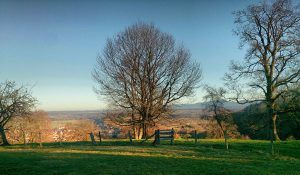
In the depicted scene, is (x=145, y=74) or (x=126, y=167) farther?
(x=145, y=74)

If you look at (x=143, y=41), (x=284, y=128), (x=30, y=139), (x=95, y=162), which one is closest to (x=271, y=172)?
(x=95, y=162)

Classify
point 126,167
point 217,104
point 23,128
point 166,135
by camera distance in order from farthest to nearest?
point 23,128 → point 217,104 → point 166,135 → point 126,167

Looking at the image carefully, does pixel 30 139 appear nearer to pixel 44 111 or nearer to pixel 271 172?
pixel 44 111

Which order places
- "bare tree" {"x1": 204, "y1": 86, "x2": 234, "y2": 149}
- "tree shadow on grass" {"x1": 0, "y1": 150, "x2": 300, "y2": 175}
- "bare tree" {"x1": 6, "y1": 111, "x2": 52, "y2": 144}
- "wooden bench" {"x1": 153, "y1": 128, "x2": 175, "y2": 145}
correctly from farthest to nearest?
"bare tree" {"x1": 6, "y1": 111, "x2": 52, "y2": 144} → "bare tree" {"x1": 204, "y1": 86, "x2": 234, "y2": 149} → "wooden bench" {"x1": 153, "y1": 128, "x2": 175, "y2": 145} → "tree shadow on grass" {"x1": 0, "y1": 150, "x2": 300, "y2": 175}

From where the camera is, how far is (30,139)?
155 ft

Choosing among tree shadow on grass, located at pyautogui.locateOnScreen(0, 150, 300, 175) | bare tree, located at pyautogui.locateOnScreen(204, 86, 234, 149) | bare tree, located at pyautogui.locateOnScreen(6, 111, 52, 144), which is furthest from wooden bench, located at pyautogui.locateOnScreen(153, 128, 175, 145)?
bare tree, located at pyautogui.locateOnScreen(6, 111, 52, 144)

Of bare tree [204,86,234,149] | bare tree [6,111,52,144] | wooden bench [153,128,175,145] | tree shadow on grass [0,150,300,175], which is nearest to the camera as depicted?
tree shadow on grass [0,150,300,175]

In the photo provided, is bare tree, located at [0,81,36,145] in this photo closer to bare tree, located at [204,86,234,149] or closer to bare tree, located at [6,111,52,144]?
bare tree, located at [6,111,52,144]

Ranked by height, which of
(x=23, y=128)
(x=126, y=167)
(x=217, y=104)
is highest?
(x=217, y=104)

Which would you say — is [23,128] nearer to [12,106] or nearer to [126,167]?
[12,106]

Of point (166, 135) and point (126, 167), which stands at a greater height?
point (166, 135)

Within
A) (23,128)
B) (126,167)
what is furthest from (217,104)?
(23,128)

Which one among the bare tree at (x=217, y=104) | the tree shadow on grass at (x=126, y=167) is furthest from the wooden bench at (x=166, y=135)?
the tree shadow on grass at (x=126, y=167)

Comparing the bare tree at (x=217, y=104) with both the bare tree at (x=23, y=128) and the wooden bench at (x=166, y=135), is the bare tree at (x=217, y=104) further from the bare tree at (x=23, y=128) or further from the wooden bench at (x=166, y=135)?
the bare tree at (x=23, y=128)
